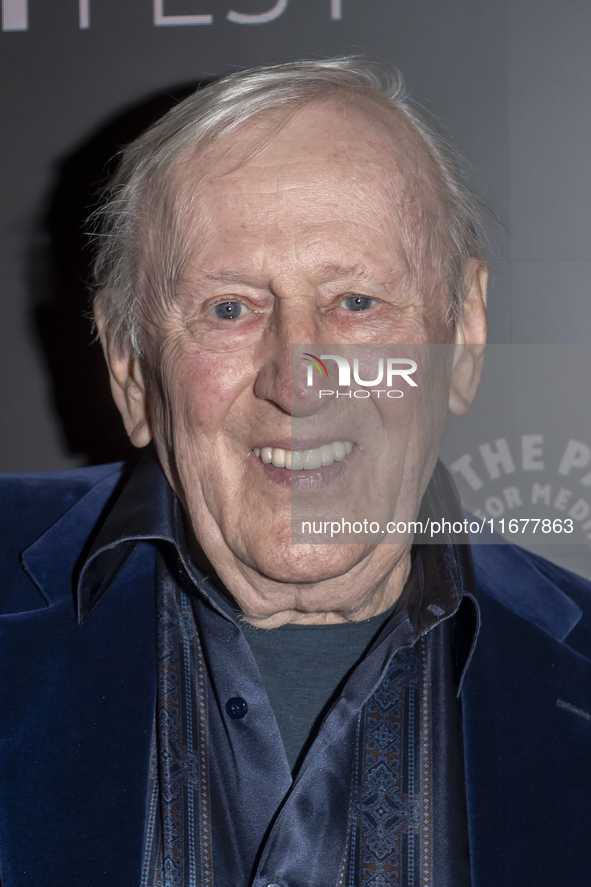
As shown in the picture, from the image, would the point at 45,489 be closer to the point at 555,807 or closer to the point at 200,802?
the point at 200,802

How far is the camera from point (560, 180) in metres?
1.51

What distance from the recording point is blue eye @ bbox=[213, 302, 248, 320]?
3.51ft

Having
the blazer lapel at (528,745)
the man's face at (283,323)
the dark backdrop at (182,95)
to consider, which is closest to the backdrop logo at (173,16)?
the dark backdrop at (182,95)

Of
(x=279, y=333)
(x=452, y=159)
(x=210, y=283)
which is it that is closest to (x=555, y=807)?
(x=279, y=333)

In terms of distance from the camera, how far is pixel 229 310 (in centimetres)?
108

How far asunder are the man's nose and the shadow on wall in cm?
71

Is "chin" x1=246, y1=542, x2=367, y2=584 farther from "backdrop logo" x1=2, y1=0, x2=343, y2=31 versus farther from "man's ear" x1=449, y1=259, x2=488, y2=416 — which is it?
"backdrop logo" x1=2, y1=0, x2=343, y2=31

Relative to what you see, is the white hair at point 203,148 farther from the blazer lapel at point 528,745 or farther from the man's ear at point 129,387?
the blazer lapel at point 528,745

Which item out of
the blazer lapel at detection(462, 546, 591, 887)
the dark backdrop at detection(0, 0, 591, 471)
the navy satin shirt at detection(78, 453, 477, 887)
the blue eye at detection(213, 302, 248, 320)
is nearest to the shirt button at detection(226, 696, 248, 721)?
the navy satin shirt at detection(78, 453, 477, 887)

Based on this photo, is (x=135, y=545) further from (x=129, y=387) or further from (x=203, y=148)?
(x=203, y=148)

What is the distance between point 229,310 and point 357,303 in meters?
0.17

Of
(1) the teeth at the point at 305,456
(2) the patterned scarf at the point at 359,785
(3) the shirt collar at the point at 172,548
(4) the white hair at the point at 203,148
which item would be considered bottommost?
(2) the patterned scarf at the point at 359,785

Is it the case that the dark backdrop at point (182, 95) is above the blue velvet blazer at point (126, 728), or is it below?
above

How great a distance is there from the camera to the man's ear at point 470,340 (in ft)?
4.01
